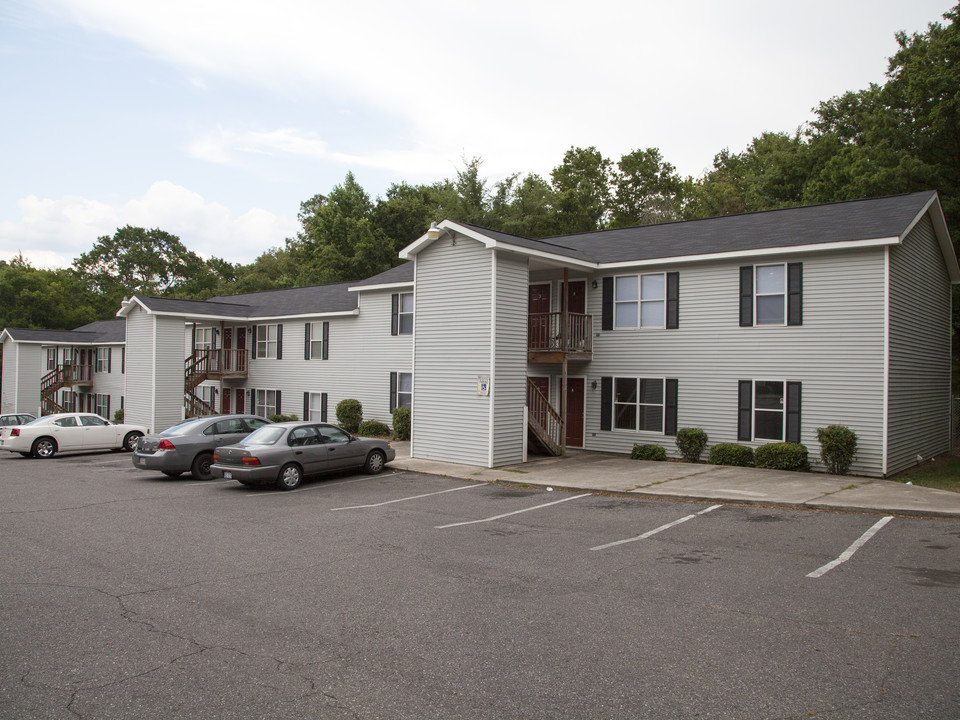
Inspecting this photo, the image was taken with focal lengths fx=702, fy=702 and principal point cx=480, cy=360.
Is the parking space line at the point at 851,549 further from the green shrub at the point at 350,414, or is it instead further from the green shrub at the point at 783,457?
the green shrub at the point at 350,414

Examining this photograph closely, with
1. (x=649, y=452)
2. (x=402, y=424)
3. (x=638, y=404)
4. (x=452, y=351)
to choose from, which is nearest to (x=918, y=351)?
(x=638, y=404)

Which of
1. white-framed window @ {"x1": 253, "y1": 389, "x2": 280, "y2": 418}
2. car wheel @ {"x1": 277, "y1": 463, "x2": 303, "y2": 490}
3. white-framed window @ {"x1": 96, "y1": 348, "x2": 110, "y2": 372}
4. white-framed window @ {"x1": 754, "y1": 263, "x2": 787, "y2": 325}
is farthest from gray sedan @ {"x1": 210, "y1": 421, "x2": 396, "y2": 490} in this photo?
white-framed window @ {"x1": 96, "y1": 348, "x2": 110, "y2": 372}

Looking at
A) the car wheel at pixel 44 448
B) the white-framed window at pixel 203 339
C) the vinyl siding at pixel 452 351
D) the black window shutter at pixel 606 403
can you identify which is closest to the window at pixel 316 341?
the white-framed window at pixel 203 339

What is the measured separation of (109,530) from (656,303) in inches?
585

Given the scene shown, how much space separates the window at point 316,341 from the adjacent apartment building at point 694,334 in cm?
1014

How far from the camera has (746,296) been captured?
60.5ft

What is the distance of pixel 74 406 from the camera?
146 ft

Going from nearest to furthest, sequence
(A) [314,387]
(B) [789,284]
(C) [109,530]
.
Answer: (C) [109,530], (B) [789,284], (A) [314,387]

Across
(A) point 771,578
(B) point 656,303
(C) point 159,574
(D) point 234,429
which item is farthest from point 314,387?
(A) point 771,578

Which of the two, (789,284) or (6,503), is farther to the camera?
(789,284)

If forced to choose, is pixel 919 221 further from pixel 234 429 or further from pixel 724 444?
pixel 234 429

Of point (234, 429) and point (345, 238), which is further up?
point (345, 238)

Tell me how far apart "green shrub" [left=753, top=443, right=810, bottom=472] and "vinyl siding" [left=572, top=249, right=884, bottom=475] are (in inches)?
18.6

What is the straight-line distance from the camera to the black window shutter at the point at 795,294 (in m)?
17.6
